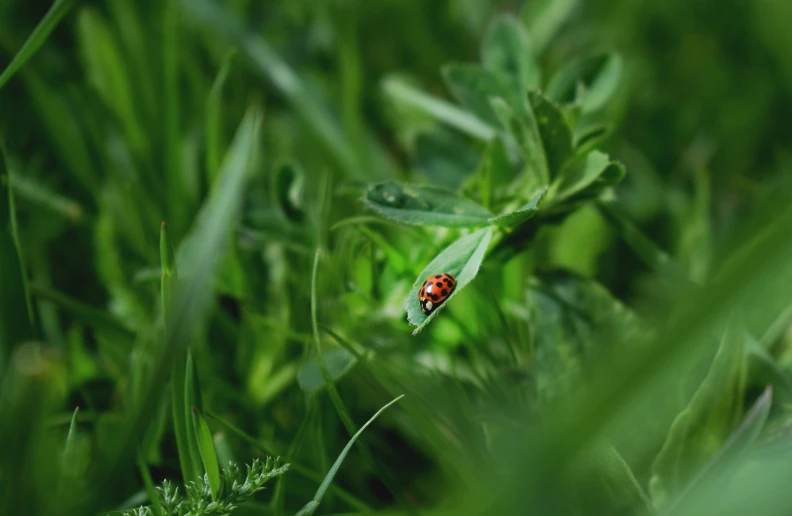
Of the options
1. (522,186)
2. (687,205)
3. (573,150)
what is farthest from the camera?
(687,205)

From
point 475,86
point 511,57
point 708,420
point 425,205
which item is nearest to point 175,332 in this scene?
point 425,205

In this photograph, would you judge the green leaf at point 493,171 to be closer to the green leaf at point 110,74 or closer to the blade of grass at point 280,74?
the blade of grass at point 280,74

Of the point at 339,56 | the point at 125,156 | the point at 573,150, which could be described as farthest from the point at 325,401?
the point at 339,56

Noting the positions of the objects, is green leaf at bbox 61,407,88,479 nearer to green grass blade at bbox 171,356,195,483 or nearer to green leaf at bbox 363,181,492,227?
green grass blade at bbox 171,356,195,483

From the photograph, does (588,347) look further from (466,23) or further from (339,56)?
(466,23)

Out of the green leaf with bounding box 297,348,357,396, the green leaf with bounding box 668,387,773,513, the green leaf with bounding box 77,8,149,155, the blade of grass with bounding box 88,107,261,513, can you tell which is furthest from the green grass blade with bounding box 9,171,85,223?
the green leaf with bounding box 668,387,773,513

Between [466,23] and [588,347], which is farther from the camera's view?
[466,23]

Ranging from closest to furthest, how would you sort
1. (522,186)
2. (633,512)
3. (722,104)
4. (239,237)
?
(633,512), (522,186), (239,237), (722,104)
